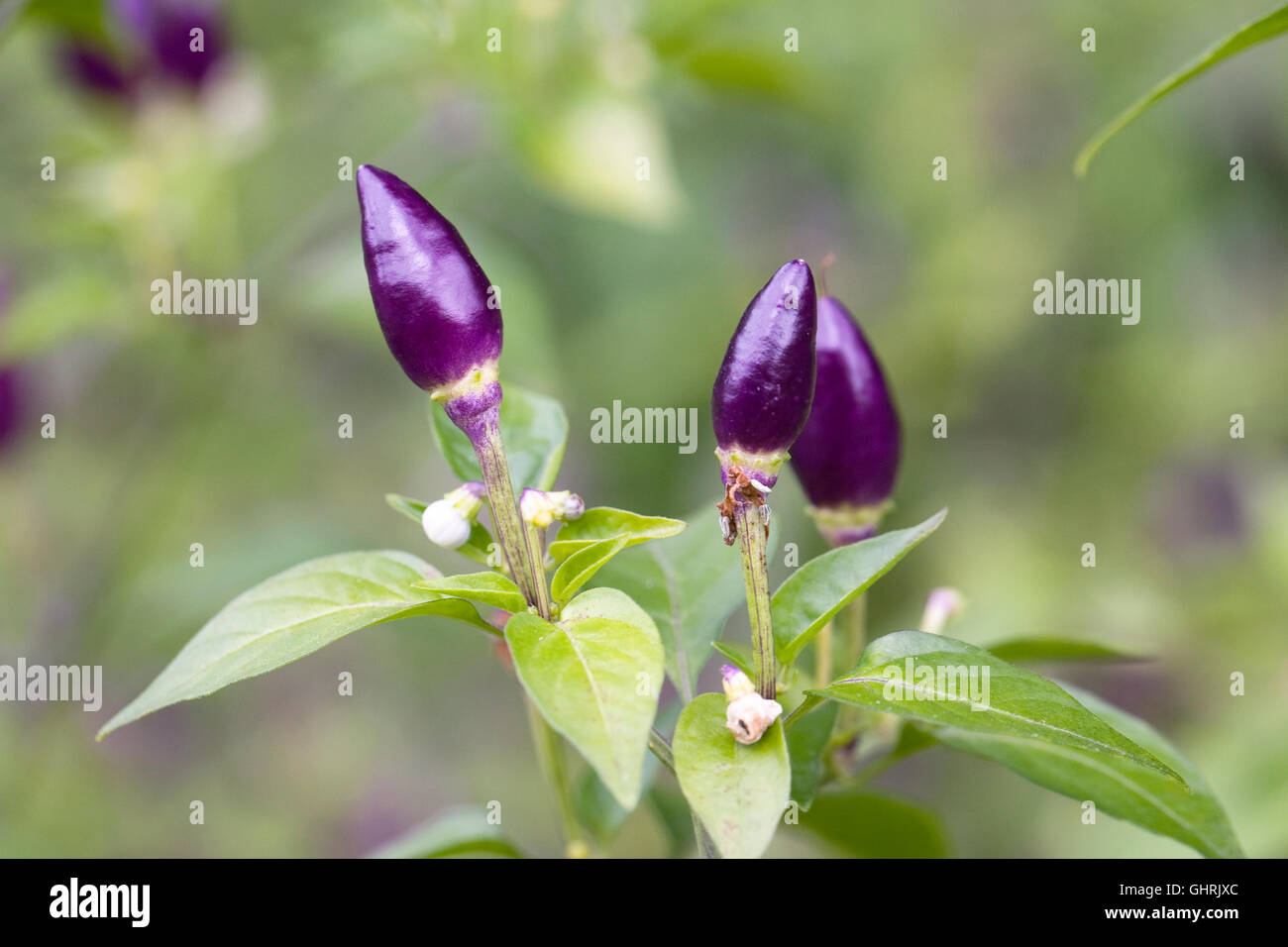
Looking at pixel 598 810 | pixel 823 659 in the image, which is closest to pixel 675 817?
pixel 598 810

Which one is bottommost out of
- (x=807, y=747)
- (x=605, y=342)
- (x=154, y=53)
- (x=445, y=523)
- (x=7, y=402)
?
(x=807, y=747)

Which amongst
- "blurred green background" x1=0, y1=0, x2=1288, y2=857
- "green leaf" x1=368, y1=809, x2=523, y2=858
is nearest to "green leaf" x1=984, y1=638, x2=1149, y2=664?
"green leaf" x1=368, y1=809, x2=523, y2=858

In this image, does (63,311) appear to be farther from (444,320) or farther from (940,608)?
(940,608)

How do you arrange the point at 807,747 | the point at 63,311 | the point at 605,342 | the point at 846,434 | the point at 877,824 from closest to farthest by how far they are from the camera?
the point at 807,747 < the point at 846,434 < the point at 877,824 < the point at 63,311 < the point at 605,342

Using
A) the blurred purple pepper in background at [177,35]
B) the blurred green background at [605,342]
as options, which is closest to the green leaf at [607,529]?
the blurred green background at [605,342]

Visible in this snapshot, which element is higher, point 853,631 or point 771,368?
point 771,368
